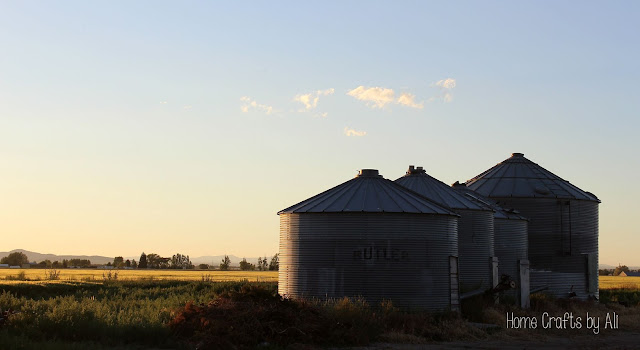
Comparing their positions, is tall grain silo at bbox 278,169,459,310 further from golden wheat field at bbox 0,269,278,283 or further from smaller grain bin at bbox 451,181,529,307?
golden wheat field at bbox 0,269,278,283

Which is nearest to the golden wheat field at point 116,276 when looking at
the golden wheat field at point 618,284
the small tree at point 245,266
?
the golden wheat field at point 618,284

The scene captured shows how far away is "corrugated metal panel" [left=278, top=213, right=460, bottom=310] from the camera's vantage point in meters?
32.5

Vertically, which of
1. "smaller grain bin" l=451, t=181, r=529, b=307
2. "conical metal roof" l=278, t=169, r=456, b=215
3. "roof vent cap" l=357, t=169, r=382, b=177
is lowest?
"smaller grain bin" l=451, t=181, r=529, b=307

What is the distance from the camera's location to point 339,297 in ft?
107

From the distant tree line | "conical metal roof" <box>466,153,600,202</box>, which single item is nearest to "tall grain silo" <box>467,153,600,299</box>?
"conical metal roof" <box>466,153,600,202</box>

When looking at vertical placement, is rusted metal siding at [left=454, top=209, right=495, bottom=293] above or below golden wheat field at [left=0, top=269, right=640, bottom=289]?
above

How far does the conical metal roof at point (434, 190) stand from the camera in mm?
38375

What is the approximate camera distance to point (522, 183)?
1860 inches

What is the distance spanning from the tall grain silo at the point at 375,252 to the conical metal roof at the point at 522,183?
13741mm

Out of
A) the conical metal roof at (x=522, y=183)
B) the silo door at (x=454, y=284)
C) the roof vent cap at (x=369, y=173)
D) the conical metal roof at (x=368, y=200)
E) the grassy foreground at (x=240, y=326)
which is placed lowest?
the grassy foreground at (x=240, y=326)

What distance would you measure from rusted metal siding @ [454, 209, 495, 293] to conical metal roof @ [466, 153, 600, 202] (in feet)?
29.4

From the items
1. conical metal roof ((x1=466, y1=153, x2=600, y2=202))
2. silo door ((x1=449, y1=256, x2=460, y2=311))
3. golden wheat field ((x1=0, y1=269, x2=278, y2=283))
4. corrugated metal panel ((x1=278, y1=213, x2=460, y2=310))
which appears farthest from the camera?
golden wheat field ((x1=0, y1=269, x2=278, y2=283))

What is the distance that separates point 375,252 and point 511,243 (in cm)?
1174

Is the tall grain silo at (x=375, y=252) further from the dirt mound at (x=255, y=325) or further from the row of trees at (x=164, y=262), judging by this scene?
the row of trees at (x=164, y=262)
